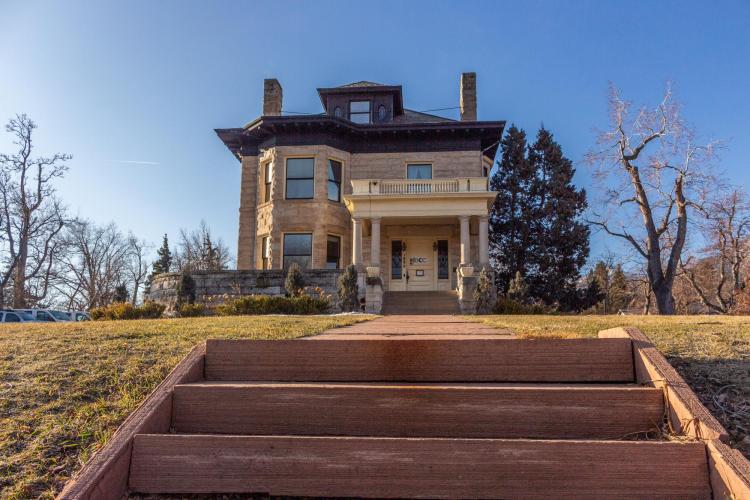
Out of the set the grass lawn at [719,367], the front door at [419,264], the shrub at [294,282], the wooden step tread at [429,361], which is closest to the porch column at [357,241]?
the shrub at [294,282]

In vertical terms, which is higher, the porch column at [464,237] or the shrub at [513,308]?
the porch column at [464,237]

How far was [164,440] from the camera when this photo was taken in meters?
2.52

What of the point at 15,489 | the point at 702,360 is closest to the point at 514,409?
the point at 702,360

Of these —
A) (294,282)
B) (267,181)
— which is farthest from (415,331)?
(267,181)

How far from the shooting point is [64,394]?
129 inches

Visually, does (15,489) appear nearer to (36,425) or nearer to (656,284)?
(36,425)

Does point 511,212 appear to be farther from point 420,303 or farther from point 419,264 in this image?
point 420,303

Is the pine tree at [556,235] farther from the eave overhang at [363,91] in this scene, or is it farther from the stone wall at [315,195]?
the eave overhang at [363,91]

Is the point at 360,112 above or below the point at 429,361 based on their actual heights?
above

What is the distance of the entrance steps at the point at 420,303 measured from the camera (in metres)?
15.7

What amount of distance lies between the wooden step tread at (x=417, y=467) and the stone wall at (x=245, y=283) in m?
13.3

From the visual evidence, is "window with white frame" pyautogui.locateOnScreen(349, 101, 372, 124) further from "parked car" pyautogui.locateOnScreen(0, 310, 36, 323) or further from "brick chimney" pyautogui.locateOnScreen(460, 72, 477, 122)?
"parked car" pyautogui.locateOnScreen(0, 310, 36, 323)

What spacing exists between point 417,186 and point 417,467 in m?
15.8

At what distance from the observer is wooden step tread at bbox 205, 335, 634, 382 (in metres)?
3.26
